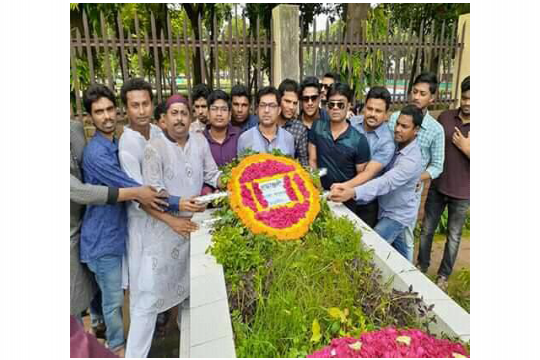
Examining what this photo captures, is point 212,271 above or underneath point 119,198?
underneath

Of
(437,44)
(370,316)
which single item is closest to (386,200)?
(370,316)

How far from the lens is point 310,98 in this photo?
3.29 metres

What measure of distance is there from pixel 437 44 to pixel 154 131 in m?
4.93

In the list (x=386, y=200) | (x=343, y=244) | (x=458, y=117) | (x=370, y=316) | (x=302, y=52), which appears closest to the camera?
(x=370, y=316)

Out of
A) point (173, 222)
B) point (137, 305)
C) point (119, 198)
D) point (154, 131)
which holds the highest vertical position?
point (154, 131)

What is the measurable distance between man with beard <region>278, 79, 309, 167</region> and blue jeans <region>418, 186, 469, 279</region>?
140 centimetres

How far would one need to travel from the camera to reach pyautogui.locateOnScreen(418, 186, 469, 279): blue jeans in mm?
3538

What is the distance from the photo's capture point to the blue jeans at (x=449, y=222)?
354cm

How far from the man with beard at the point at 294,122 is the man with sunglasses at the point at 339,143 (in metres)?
0.15

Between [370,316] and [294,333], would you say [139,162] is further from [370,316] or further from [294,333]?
[370,316]

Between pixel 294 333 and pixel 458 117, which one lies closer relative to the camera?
pixel 294 333

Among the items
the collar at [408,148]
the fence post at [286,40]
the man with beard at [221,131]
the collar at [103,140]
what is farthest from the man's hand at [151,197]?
the fence post at [286,40]

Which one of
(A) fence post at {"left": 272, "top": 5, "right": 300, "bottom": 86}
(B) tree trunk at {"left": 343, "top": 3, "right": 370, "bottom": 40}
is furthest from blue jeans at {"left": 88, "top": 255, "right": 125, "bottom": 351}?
(B) tree trunk at {"left": 343, "top": 3, "right": 370, "bottom": 40}

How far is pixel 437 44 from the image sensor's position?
5766mm
